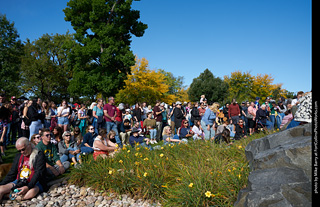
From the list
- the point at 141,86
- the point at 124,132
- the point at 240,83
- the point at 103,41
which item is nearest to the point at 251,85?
the point at 240,83

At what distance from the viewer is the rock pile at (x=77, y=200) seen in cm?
417

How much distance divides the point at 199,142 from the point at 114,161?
2.31 metres

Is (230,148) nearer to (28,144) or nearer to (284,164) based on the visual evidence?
(284,164)

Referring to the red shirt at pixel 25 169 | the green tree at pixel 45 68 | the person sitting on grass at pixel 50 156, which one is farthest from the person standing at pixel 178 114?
the green tree at pixel 45 68

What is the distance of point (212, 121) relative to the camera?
9117 millimetres

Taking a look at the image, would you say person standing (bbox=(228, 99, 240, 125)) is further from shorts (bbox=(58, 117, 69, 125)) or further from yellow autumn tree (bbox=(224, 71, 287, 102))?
yellow autumn tree (bbox=(224, 71, 287, 102))

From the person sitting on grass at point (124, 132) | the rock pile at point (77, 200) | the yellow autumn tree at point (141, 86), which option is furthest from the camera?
the yellow autumn tree at point (141, 86)

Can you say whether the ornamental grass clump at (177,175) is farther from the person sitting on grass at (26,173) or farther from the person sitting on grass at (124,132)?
the person sitting on grass at (124,132)

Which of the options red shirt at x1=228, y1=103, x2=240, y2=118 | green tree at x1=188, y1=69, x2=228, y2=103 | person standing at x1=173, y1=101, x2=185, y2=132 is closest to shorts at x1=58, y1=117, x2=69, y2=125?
person standing at x1=173, y1=101, x2=185, y2=132

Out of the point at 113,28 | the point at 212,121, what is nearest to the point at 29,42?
the point at 113,28

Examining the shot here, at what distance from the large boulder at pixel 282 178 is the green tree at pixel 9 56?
31619mm

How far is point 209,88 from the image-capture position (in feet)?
161

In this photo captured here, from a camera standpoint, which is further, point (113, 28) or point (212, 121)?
point (113, 28)

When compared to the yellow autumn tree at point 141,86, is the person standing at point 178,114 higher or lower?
lower
